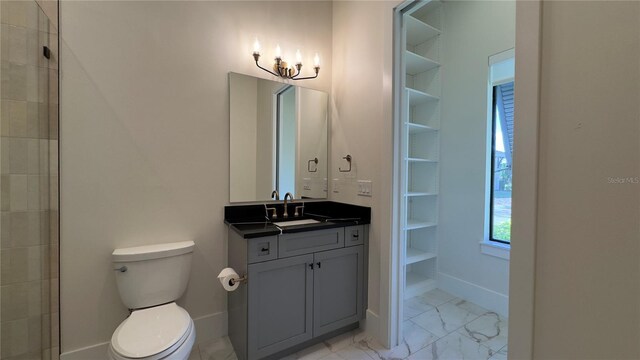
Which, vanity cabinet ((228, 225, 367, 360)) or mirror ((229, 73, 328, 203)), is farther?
mirror ((229, 73, 328, 203))

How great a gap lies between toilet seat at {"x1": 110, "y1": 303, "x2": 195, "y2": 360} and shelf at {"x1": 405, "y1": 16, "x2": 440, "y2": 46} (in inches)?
120

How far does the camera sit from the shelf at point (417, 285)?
2.72 metres

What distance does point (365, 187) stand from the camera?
212 cm

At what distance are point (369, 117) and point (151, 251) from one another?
1.77 meters

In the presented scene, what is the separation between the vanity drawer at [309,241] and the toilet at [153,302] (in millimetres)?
655

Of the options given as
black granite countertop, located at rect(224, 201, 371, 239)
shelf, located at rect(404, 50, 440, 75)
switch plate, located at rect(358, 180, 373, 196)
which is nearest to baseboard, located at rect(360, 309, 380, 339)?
black granite countertop, located at rect(224, 201, 371, 239)

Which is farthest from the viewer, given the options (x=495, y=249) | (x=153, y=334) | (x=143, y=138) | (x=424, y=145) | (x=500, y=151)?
(x=424, y=145)

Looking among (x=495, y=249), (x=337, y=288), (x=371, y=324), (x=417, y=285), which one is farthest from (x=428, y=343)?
(x=495, y=249)

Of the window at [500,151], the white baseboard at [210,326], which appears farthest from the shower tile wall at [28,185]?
the window at [500,151]

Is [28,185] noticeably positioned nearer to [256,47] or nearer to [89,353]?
[89,353]

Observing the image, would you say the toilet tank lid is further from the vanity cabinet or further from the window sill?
the window sill

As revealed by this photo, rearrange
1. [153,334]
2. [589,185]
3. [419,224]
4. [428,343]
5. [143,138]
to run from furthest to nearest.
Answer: [419,224] < [428,343] < [143,138] < [153,334] < [589,185]

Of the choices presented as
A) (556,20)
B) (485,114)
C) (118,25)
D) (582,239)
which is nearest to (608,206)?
(582,239)

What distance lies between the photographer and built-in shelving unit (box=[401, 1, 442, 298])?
9.23ft
